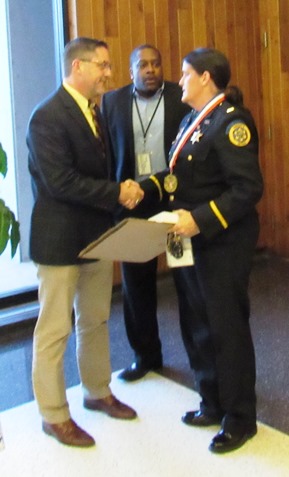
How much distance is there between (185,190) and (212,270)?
315mm

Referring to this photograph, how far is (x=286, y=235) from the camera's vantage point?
203 inches

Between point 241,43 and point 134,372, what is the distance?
10.1 ft

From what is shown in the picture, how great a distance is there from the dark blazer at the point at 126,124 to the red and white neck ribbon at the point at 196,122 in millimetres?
596

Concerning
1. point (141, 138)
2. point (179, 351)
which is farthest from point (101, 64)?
point (179, 351)

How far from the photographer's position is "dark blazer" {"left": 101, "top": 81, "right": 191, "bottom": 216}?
2904 mm

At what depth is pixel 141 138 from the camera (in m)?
2.93

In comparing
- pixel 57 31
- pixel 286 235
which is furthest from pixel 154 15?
pixel 286 235

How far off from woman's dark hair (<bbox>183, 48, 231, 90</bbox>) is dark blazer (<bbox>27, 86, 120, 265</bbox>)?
1.50ft

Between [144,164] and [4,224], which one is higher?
[144,164]

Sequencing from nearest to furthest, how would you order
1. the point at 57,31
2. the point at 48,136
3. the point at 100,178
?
the point at 48,136
the point at 100,178
the point at 57,31

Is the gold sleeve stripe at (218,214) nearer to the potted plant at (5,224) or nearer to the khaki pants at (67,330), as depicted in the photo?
the khaki pants at (67,330)

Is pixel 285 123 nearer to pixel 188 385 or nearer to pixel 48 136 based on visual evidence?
pixel 188 385

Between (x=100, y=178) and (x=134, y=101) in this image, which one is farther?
(x=134, y=101)

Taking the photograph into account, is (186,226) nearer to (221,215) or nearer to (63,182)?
(221,215)
